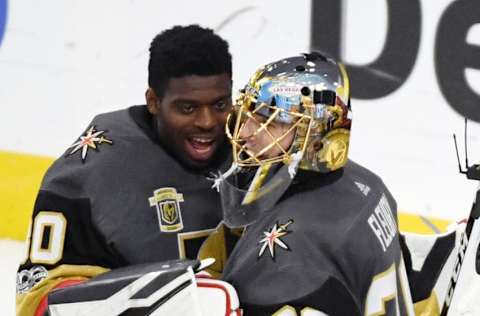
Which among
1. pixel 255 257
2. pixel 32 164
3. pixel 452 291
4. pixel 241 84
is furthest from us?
pixel 32 164

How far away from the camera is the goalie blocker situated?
2.40 meters

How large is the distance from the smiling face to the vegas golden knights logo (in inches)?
3.2

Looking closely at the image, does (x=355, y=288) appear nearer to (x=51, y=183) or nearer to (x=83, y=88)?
(x=51, y=183)

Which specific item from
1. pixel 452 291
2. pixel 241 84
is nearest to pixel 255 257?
pixel 452 291

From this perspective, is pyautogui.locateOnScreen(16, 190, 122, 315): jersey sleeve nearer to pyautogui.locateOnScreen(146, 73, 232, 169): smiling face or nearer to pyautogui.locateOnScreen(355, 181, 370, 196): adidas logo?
pyautogui.locateOnScreen(146, 73, 232, 169): smiling face

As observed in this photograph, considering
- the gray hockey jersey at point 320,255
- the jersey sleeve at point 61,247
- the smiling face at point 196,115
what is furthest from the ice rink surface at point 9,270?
the gray hockey jersey at point 320,255

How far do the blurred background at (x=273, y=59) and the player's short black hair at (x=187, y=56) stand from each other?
4.39 ft

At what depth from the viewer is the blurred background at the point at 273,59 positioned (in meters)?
4.22

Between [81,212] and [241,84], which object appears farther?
[241,84]

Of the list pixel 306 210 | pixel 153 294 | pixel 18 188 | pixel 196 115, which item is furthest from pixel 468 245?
pixel 18 188

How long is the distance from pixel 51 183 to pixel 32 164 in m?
1.80

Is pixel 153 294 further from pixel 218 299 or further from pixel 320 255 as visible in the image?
pixel 320 255

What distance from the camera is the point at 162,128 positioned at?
303 centimetres

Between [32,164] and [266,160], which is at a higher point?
[266,160]
